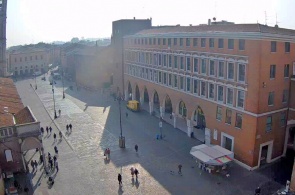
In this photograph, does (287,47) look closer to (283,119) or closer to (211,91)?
(283,119)

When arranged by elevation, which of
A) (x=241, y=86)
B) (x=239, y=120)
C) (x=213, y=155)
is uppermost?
(x=241, y=86)

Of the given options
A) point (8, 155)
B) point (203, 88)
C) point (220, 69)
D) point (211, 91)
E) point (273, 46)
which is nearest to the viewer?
point (273, 46)

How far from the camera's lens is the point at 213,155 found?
30.6 m

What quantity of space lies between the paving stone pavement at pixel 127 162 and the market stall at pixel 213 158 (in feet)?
3.02

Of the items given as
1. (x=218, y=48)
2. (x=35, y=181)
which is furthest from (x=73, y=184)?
(x=218, y=48)

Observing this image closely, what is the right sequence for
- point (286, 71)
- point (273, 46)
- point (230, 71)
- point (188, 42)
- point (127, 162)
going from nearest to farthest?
point (273, 46)
point (286, 71)
point (230, 71)
point (127, 162)
point (188, 42)

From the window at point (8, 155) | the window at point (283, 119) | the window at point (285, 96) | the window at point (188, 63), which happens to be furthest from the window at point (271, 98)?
the window at point (8, 155)

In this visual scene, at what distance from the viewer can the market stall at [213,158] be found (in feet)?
97.8

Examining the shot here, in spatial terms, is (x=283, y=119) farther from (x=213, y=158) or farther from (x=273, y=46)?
(x=213, y=158)

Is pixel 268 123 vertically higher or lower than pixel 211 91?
lower

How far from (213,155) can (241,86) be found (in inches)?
310

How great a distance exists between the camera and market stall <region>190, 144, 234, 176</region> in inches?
1174

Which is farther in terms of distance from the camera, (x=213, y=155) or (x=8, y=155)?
(x=213, y=155)

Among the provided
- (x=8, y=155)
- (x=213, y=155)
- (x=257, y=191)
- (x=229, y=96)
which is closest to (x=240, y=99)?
(x=229, y=96)
